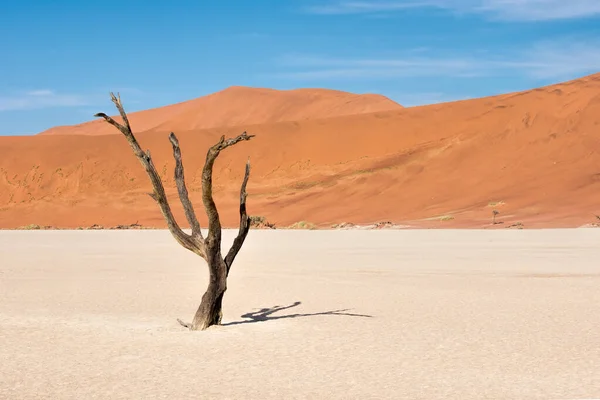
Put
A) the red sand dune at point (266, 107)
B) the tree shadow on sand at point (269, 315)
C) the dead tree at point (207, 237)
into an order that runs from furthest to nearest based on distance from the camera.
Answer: the red sand dune at point (266, 107) < the tree shadow on sand at point (269, 315) < the dead tree at point (207, 237)

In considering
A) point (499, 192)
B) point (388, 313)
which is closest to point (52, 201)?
point (499, 192)

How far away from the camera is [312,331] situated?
10.2 meters

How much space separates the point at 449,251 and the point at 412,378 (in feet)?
55.8

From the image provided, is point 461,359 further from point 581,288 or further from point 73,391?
point 581,288

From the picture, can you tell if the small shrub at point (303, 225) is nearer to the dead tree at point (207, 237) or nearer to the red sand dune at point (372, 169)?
the red sand dune at point (372, 169)

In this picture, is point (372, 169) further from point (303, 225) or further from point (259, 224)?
point (259, 224)

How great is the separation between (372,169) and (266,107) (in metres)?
61.1

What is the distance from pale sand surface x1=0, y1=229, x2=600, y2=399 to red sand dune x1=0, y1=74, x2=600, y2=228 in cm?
2115

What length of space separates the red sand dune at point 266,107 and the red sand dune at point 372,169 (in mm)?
35608

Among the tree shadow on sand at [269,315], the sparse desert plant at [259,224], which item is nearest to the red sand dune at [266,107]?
the sparse desert plant at [259,224]

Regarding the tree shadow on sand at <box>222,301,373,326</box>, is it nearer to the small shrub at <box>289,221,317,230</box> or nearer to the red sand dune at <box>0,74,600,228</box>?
Answer: the red sand dune at <box>0,74,600,228</box>

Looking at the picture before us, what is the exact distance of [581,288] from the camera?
571 inches

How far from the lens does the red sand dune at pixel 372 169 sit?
1758 inches

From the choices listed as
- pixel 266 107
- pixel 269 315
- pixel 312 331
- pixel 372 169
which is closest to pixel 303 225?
pixel 372 169
